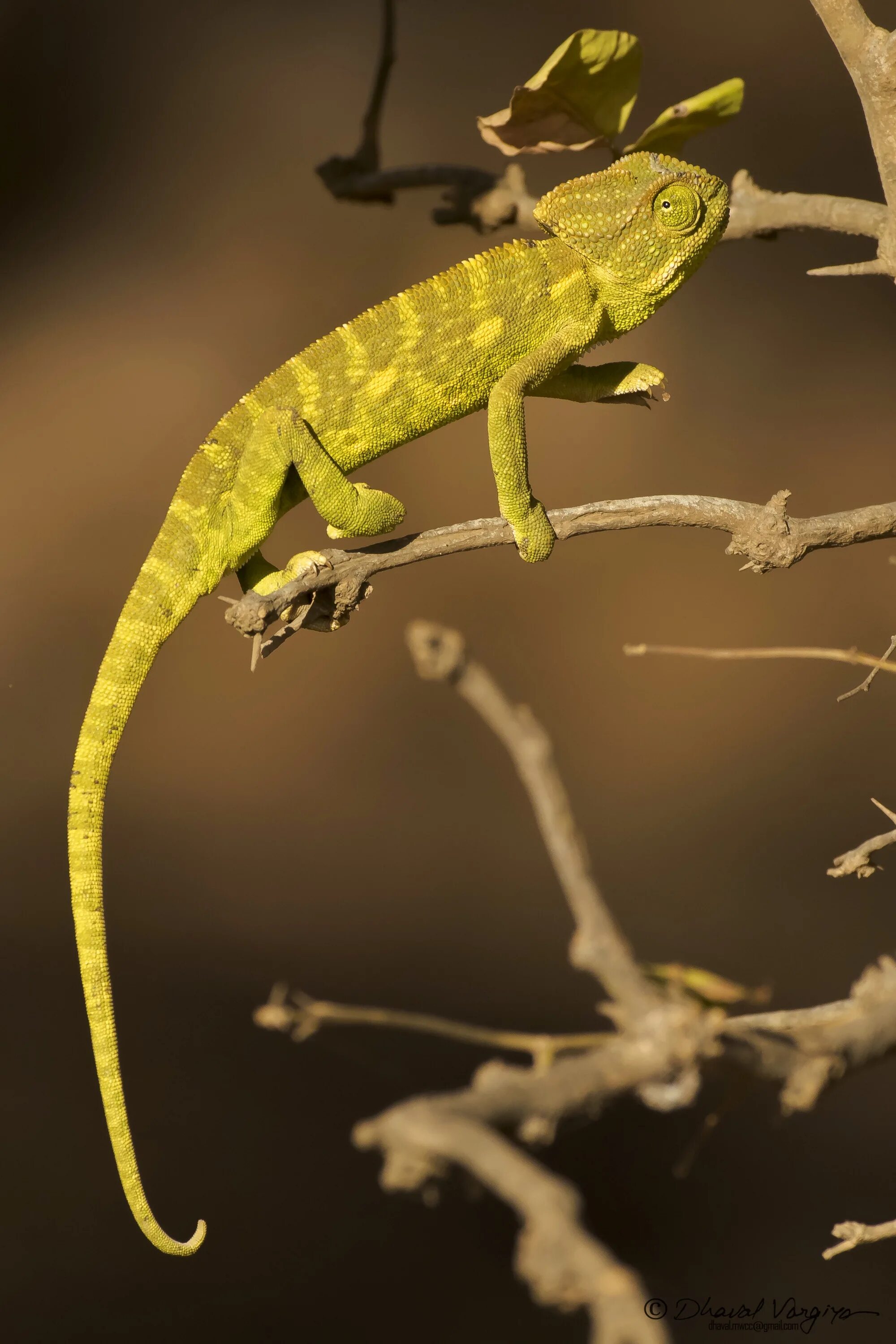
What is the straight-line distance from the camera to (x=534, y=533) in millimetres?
1274

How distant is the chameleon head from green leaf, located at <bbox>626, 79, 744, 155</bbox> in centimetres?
18

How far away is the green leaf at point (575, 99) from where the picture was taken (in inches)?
54.8

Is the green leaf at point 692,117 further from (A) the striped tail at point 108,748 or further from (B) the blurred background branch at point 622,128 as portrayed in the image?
(A) the striped tail at point 108,748

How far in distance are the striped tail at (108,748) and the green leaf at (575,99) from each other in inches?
28.7

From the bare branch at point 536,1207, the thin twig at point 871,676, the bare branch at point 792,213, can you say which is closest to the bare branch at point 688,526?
the thin twig at point 871,676

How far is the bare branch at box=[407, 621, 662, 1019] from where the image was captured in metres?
0.55

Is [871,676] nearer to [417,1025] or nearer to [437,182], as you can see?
[417,1025]

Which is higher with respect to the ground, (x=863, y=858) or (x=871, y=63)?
(x=871, y=63)

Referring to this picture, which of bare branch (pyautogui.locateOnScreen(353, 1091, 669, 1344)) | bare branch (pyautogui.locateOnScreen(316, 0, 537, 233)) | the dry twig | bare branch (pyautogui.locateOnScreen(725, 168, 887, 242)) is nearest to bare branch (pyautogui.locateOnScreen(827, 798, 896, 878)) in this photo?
the dry twig

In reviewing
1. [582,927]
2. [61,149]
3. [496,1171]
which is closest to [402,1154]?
[496,1171]

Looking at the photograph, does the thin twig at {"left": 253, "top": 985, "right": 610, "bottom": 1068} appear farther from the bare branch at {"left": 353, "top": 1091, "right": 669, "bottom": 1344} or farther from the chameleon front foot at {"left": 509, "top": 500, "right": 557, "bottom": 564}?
the chameleon front foot at {"left": 509, "top": 500, "right": 557, "bottom": 564}

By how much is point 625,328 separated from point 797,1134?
1.58 meters

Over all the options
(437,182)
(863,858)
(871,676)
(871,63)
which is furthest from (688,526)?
(437,182)

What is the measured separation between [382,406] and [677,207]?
408mm
